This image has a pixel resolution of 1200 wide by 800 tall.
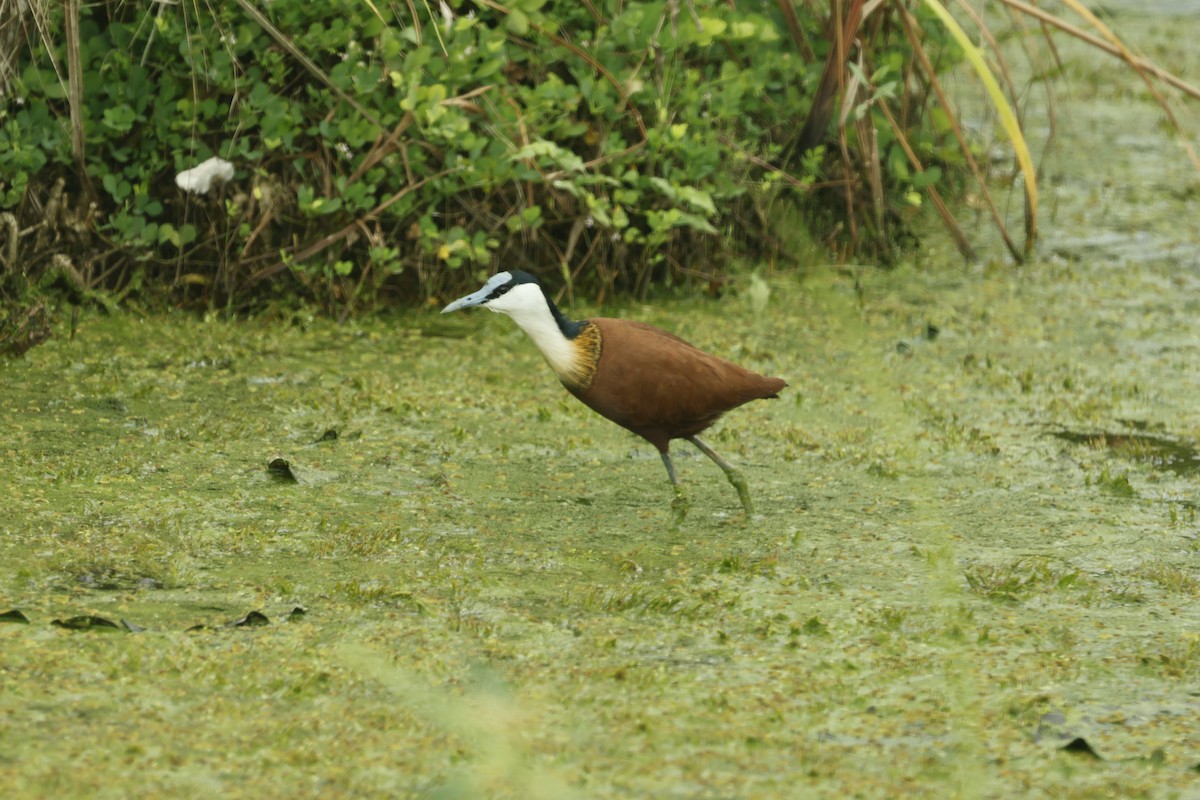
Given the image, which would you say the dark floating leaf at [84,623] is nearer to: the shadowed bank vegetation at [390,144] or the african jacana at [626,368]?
the african jacana at [626,368]

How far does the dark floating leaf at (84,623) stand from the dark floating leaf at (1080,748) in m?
1.77

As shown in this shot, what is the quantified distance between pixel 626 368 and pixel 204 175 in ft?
6.00

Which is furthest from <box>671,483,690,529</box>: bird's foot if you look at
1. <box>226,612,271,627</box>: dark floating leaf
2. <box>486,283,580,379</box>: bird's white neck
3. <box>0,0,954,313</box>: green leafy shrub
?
<box>0,0,954,313</box>: green leafy shrub

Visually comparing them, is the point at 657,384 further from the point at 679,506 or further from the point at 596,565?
the point at 596,565

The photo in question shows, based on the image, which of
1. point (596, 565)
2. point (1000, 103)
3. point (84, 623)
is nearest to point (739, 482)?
point (596, 565)

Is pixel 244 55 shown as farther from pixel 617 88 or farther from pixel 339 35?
pixel 617 88

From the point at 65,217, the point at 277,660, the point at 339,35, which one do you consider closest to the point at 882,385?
the point at 277,660

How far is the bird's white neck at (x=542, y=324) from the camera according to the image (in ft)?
13.4

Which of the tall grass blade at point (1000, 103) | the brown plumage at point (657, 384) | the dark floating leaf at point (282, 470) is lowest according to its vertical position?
the dark floating leaf at point (282, 470)

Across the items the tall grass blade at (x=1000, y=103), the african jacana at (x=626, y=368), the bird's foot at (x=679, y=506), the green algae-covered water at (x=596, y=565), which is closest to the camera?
the green algae-covered water at (x=596, y=565)

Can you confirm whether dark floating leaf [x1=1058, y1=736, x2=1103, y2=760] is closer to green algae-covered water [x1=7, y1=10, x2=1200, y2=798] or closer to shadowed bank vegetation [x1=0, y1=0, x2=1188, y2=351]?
green algae-covered water [x1=7, y1=10, x2=1200, y2=798]

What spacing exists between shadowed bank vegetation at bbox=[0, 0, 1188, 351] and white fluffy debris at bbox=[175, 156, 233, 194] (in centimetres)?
5

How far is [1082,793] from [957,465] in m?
2.01

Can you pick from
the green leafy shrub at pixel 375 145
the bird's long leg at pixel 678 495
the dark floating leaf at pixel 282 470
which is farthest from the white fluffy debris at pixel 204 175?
the bird's long leg at pixel 678 495
